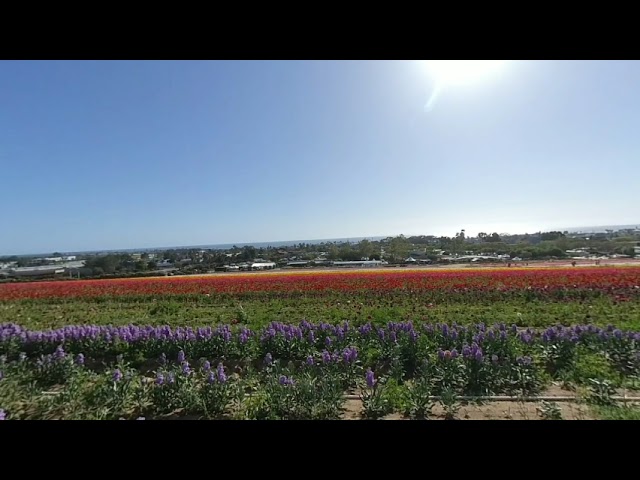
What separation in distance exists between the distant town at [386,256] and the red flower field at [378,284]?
634mm

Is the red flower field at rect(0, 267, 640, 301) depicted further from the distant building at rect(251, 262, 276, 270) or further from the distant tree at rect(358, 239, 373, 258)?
the distant building at rect(251, 262, 276, 270)

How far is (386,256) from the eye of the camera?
1405 centimetres

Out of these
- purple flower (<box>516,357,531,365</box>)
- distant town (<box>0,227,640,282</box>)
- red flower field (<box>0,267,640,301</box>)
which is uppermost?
distant town (<box>0,227,640,282</box>)

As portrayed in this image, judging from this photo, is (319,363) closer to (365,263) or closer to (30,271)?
(30,271)

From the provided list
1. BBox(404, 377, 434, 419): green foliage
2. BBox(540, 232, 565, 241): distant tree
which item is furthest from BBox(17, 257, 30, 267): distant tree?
BBox(540, 232, 565, 241): distant tree

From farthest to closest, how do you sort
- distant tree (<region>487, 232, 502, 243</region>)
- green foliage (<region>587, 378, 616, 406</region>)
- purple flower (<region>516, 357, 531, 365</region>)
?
1. distant tree (<region>487, 232, 502, 243</region>)
2. purple flower (<region>516, 357, 531, 365</region>)
3. green foliage (<region>587, 378, 616, 406</region>)

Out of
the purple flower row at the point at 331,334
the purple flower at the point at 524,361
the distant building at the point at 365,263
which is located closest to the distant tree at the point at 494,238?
the distant building at the point at 365,263

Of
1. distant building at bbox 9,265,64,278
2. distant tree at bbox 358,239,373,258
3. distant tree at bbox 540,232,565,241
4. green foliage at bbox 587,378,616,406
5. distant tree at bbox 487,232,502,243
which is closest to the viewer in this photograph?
green foliage at bbox 587,378,616,406

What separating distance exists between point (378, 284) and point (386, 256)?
14.5 feet

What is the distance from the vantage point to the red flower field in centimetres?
816

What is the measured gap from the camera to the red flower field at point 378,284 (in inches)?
321

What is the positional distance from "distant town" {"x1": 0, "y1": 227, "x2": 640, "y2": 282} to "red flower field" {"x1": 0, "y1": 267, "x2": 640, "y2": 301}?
634 mm
